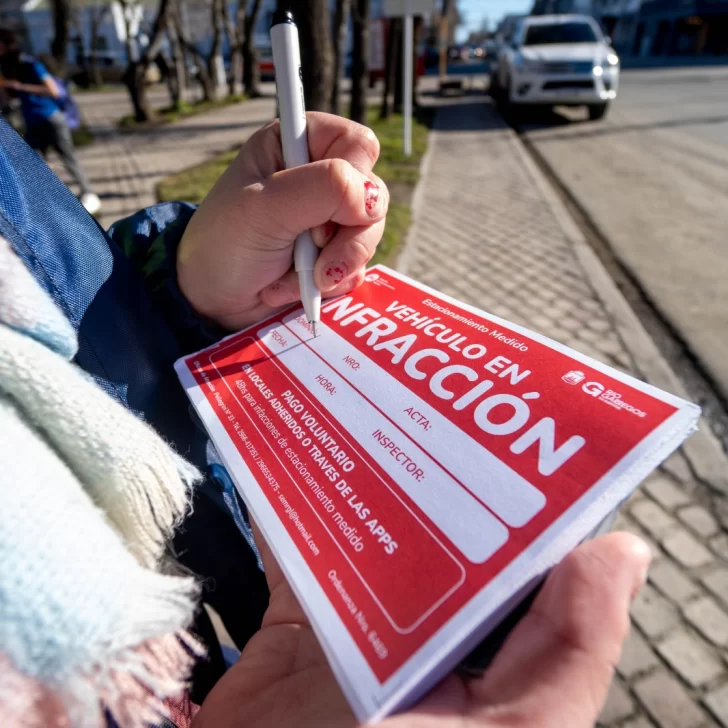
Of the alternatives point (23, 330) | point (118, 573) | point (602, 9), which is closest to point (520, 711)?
point (118, 573)

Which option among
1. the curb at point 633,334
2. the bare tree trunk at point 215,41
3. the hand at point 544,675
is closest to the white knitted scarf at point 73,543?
the hand at point 544,675

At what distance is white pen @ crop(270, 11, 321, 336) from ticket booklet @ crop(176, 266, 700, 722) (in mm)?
94

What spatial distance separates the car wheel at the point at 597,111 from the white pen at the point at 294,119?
9.84 m

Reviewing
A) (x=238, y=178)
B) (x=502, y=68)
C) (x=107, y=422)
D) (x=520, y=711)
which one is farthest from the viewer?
(x=502, y=68)

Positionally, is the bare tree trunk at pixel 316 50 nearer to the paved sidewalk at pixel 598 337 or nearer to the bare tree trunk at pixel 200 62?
the paved sidewalk at pixel 598 337

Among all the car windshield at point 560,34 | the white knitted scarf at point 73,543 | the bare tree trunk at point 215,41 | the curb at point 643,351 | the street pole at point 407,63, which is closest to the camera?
Answer: the white knitted scarf at point 73,543

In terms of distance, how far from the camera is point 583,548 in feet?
1.82

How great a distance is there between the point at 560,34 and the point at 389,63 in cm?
323

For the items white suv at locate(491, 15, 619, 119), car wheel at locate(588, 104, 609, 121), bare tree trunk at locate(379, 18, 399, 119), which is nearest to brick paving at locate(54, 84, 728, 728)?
white suv at locate(491, 15, 619, 119)

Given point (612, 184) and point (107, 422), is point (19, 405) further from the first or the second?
point (612, 184)

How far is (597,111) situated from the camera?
897 cm

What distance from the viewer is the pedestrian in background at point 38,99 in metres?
4.74

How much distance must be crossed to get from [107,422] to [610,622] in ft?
1.95

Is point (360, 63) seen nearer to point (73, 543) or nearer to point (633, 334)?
point (633, 334)
